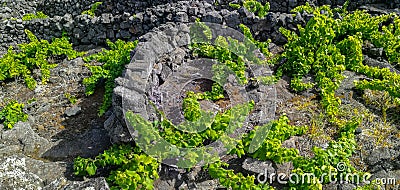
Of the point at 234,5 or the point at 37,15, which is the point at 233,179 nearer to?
the point at 234,5

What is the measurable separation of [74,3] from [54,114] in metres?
6.49

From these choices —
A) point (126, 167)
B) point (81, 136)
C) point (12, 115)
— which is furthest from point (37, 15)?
point (126, 167)

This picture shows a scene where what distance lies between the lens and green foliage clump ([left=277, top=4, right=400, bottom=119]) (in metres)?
7.50

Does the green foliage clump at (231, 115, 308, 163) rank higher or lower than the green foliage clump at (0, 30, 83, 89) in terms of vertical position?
higher

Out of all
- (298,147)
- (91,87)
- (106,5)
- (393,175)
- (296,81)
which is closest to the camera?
(393,175)

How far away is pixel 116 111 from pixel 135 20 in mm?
4783

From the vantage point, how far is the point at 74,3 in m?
13.4

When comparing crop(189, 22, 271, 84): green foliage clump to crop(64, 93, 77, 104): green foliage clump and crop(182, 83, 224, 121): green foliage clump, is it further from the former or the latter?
crop(64, 93, 77, 104): green foliage clump

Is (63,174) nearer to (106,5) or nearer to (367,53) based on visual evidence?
(367,53)

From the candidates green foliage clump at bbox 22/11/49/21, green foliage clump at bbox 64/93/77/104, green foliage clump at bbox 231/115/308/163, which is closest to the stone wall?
green foliage clump at bbox 22/11/49/21

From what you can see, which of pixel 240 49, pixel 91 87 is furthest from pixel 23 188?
pixel 240 49

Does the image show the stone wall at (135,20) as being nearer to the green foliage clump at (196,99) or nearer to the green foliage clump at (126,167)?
the green foliage clump at (196,99)

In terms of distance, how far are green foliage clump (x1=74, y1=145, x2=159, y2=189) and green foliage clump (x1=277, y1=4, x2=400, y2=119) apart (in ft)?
10.8

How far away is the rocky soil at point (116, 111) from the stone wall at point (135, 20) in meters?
0.02
